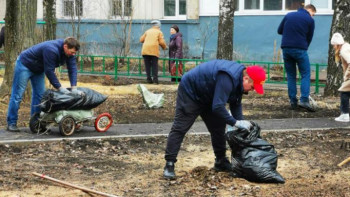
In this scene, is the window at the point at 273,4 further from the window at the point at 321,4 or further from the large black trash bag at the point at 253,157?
the large black trash bag at the point at 253,157

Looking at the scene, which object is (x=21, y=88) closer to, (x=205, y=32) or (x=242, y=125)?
(x=242, y=125)

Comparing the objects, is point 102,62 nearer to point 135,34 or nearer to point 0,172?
point 135,34

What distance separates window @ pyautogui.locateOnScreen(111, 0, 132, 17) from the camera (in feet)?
72.5

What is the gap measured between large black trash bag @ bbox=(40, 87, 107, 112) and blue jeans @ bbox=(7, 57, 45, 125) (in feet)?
0.97

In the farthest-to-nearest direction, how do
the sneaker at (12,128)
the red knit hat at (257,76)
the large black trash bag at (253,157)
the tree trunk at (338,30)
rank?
the tree trunk at (338,30) < the sneaker at (12,128) < the large black trash bag at (253,157) < the red knit hat at (257,76)

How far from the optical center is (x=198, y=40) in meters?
21.2

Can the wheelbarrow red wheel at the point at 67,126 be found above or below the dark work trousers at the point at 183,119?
below

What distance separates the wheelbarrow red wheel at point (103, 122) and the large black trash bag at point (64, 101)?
29cm

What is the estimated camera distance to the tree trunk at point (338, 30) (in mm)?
12773

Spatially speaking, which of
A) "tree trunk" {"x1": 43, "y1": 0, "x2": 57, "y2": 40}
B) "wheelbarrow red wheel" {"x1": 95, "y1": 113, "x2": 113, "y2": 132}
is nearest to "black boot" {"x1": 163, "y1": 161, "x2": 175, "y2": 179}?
"wheelbarrow red wheel" {"x1": 95, "y1": 113, "x2": 113, "y2": 132}

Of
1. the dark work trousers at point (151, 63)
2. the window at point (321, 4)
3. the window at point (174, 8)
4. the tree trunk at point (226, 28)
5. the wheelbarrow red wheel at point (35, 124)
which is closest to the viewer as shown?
the wheelbarrow red wheel at point (35, 124)

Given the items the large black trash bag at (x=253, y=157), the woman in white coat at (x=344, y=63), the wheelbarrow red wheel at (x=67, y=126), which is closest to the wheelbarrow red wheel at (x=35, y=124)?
the wheelbarrow red wheel at (x=67, y=126)

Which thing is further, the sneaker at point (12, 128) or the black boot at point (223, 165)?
the sneaker at point (12, 128)

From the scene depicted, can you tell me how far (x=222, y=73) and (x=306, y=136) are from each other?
3.50 m
